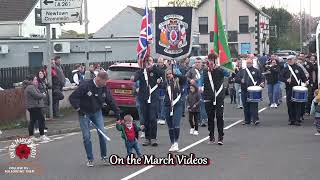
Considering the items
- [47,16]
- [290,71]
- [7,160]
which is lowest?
[7,160]

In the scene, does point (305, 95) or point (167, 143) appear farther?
point (305, 95)

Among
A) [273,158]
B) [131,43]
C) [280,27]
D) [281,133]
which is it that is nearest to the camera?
[273,158]

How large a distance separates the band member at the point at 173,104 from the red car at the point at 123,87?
7226 millimetres

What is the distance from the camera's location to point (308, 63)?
20.1 metres

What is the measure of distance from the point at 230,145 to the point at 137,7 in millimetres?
65889

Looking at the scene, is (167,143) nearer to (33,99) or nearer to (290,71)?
(33,99)

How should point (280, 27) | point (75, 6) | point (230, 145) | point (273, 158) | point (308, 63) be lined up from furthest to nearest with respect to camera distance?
point (280, 27) < point (75, 6) < point (308, 63) < point (230, 145) < point (273, 158)

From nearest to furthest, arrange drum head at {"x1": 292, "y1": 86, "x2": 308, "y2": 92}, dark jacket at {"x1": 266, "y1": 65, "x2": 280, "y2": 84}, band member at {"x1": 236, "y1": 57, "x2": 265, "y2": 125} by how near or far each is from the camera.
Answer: drum head at {"x1": 292, "y1": 86, "x2": 308, "y2": 92}
band member at {"x1": 236, "y1": 57, "x2": 265, "y2": 125}
dark jacket at {"x1": 266, "y1": 65, "x2": 280, "y2": 84}

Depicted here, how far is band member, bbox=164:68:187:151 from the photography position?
13.7 meters

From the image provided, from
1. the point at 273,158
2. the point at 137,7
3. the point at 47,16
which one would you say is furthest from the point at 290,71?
the point at 137,7

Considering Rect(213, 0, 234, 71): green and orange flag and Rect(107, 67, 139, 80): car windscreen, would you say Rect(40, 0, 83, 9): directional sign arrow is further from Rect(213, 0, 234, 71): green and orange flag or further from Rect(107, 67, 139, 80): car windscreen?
Rect(213, 0, 234, 71): green and orange flag

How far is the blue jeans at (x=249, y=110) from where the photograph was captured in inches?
730

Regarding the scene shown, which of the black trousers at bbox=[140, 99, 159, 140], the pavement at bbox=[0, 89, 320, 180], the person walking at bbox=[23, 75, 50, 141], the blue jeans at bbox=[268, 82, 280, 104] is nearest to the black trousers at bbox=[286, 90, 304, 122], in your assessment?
the pavement at bbox=[0, 89, 320, 180]

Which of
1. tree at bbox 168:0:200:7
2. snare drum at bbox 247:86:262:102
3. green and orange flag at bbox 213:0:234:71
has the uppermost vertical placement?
tree at bbox 168:0:200:7
